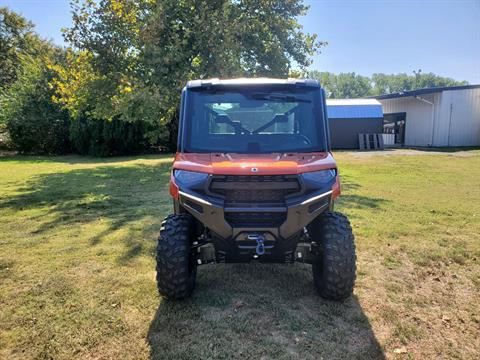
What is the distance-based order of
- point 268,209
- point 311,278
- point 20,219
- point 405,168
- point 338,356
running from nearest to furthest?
point 338,356
point 268,209
point 311,278
point 20,219
point 405,168

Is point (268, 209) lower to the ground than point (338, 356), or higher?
higher

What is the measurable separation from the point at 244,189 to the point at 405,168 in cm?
1290

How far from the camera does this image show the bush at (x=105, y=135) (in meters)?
21.9

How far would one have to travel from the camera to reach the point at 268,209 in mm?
3326

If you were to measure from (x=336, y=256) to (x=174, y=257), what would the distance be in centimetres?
149

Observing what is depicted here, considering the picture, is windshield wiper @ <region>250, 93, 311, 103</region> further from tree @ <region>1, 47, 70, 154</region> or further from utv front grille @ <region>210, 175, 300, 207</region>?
tree @ <region>1, 47, 70, 154</region>

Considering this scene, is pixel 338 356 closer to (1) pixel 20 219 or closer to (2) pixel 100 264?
(2) pixel 100 264

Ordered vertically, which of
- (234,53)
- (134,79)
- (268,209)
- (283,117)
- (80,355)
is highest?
(234,53)

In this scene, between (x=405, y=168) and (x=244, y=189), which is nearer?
(x=244, y=189)

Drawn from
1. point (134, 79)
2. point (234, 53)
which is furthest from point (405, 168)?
point (134, 79)

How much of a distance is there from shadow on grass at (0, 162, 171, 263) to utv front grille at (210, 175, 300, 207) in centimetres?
224

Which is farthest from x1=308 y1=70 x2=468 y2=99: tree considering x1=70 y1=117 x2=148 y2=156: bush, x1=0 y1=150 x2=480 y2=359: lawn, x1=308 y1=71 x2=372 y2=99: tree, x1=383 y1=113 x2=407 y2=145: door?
x1=0 y1=150 x2=480 y2=359: lawn

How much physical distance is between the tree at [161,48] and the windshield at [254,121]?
835cm

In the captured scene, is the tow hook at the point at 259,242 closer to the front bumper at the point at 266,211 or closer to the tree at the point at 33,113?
the front bumper at the point at 266,211
